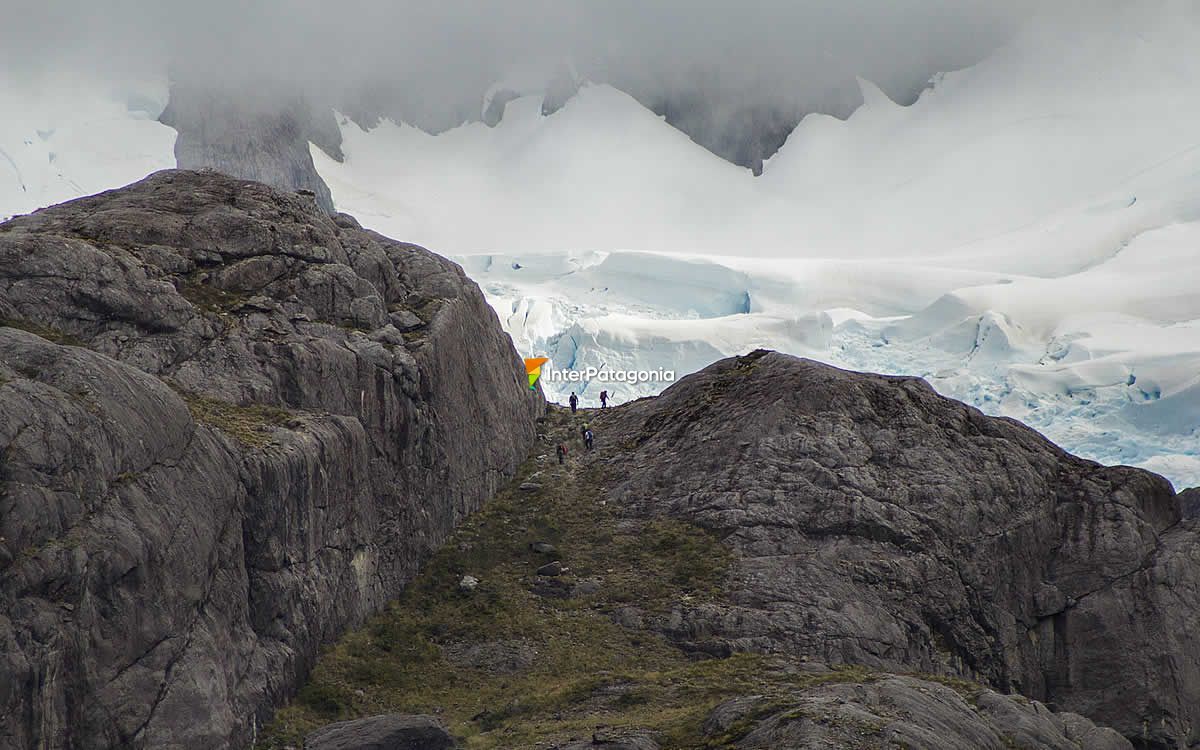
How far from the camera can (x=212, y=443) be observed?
36406mm

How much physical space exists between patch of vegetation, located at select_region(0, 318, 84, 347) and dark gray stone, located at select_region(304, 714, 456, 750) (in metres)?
14.2

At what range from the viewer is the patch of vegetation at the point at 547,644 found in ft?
122

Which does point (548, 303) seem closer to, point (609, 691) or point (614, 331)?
point (614, 331)

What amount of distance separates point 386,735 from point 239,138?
160098mm

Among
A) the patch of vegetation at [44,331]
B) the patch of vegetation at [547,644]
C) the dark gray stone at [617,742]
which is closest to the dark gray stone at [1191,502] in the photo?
the patch of vegetation at [547,644]

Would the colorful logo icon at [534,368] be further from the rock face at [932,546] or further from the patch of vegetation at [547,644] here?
the rock face at [932,546]

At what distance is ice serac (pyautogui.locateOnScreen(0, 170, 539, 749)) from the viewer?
97.7 feet

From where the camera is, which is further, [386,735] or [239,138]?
[239,138]

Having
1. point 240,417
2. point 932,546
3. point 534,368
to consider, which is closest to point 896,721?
point 932,546

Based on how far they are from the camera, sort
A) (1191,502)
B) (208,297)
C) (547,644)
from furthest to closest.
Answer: (1191,502) → (208,297) → (547,644)

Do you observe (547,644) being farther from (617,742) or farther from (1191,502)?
(1191,502)

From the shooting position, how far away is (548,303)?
13988 centimetres

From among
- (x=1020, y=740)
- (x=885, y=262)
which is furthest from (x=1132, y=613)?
(x=885, y=262)

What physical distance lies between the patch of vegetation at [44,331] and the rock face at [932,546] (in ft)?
71.4
